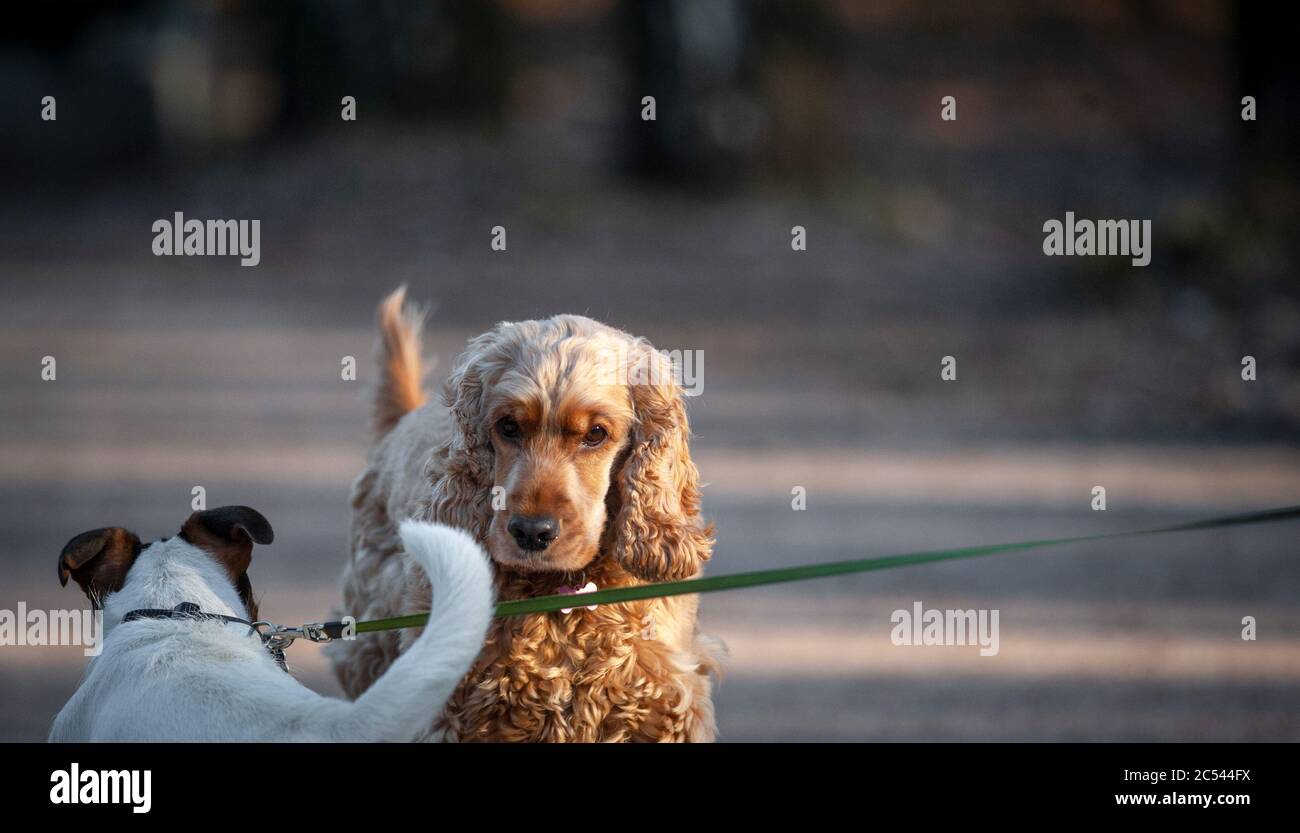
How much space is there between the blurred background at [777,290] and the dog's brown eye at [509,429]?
200cm

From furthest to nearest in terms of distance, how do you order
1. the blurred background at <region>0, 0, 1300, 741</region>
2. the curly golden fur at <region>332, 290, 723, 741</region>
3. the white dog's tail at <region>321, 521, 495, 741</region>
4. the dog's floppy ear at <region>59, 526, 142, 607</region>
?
the blurred background at <region>0, 0, 1300, 741</region>
the curly golden fur at <region>332, 290, 723, 741</region>
the dog's floppy ear at <region>59, 526, 142, 607</region>
the white dog's tail at <region>321, 521, 495, 741</region>

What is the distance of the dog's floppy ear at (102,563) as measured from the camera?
3191 millimetres

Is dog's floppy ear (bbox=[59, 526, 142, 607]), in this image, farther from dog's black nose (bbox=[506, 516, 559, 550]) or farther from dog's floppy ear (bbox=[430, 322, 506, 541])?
dog's black nose (bbox=[506, 516, 559, 550])

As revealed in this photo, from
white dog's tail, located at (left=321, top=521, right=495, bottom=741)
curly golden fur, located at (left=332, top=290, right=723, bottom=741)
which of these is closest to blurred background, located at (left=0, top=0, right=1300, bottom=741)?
curly golden fur, located at (left=332, top=290, right=723, bottom=741)

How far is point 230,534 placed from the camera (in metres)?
3.35

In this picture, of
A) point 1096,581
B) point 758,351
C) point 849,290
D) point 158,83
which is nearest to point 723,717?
point 1096,581

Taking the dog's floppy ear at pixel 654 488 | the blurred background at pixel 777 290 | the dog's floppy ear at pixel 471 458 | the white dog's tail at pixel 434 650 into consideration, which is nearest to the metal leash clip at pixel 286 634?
the dog's floppy ear at pixel 471 458

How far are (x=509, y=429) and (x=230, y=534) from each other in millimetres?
796

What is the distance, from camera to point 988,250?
12.6 m

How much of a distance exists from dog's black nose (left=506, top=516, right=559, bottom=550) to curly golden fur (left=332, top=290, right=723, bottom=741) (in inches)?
1.1

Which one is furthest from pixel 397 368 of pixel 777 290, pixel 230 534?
pixel 777 290

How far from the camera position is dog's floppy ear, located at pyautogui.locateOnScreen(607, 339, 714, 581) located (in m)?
3.59

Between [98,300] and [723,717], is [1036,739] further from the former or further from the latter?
[98,300]

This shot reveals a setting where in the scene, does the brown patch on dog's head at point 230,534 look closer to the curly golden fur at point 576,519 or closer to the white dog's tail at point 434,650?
the curly golden fur at point 576,519
